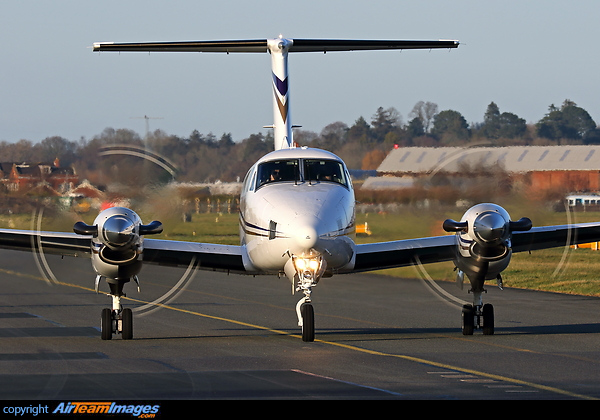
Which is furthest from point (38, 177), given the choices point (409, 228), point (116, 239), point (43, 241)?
point (409, 228)

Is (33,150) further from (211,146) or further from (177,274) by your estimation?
(177,274)

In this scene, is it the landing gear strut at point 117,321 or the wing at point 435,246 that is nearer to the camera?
the landing gear strut at point 117,321

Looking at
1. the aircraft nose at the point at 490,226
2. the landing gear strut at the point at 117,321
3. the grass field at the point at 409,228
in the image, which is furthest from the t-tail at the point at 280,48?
the landing gear strut at the point at 117,321

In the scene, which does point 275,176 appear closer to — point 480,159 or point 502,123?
point 480,159

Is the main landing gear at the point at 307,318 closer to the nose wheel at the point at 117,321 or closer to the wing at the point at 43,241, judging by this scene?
the nose wheel at the point at 117,321

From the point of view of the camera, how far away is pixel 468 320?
16156mm

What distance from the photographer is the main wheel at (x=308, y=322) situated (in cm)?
1483

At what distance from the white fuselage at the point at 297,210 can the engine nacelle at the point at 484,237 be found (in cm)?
179

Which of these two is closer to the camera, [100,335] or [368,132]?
[100,335]

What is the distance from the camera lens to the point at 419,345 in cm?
1484

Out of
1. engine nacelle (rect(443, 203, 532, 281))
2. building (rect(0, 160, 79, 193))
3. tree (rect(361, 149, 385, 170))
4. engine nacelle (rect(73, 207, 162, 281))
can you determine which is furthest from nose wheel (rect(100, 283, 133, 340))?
tree (rect(361, 149, 385, 170))

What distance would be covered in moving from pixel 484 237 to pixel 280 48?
675cm
